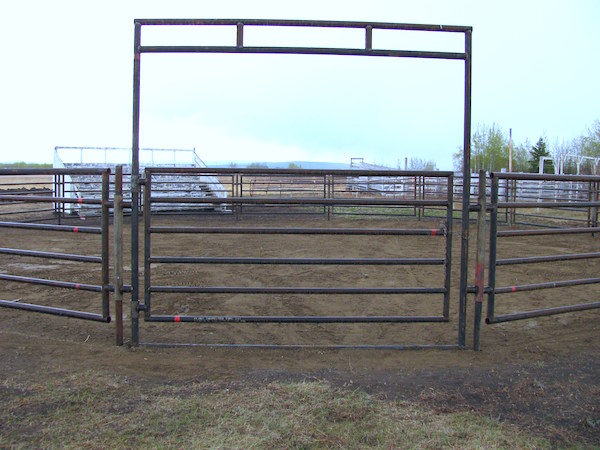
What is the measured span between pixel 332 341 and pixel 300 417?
4.80 ft

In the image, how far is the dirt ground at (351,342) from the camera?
2.86m

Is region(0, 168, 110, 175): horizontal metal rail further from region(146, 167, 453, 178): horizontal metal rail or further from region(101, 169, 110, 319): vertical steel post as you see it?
region(146, 167, 453, 178): horizontal metal rail

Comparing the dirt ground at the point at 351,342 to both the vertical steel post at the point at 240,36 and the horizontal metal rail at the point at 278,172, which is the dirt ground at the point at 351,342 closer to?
the horizontal metal rail at the point at 278,172

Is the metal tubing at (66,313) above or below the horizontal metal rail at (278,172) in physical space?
below

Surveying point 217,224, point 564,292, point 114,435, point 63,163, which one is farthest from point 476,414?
point 63,163

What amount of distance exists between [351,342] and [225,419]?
164 cm

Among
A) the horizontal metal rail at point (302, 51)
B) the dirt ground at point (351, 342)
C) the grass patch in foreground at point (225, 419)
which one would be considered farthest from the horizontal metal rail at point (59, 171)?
the grass patch in foreground at point (225, 419)

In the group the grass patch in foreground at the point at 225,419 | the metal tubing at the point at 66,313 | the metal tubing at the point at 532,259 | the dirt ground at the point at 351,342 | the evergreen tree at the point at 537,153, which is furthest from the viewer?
the evergreen tree at the point at 537,153

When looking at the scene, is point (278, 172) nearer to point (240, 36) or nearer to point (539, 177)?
point (240, 36)

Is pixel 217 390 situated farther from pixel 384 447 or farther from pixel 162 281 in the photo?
pixel 162 281

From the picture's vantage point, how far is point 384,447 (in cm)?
225

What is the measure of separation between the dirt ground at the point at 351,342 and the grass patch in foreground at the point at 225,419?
Result: 16 cm

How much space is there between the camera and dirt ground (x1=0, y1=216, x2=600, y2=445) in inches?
112

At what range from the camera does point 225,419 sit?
248cm
